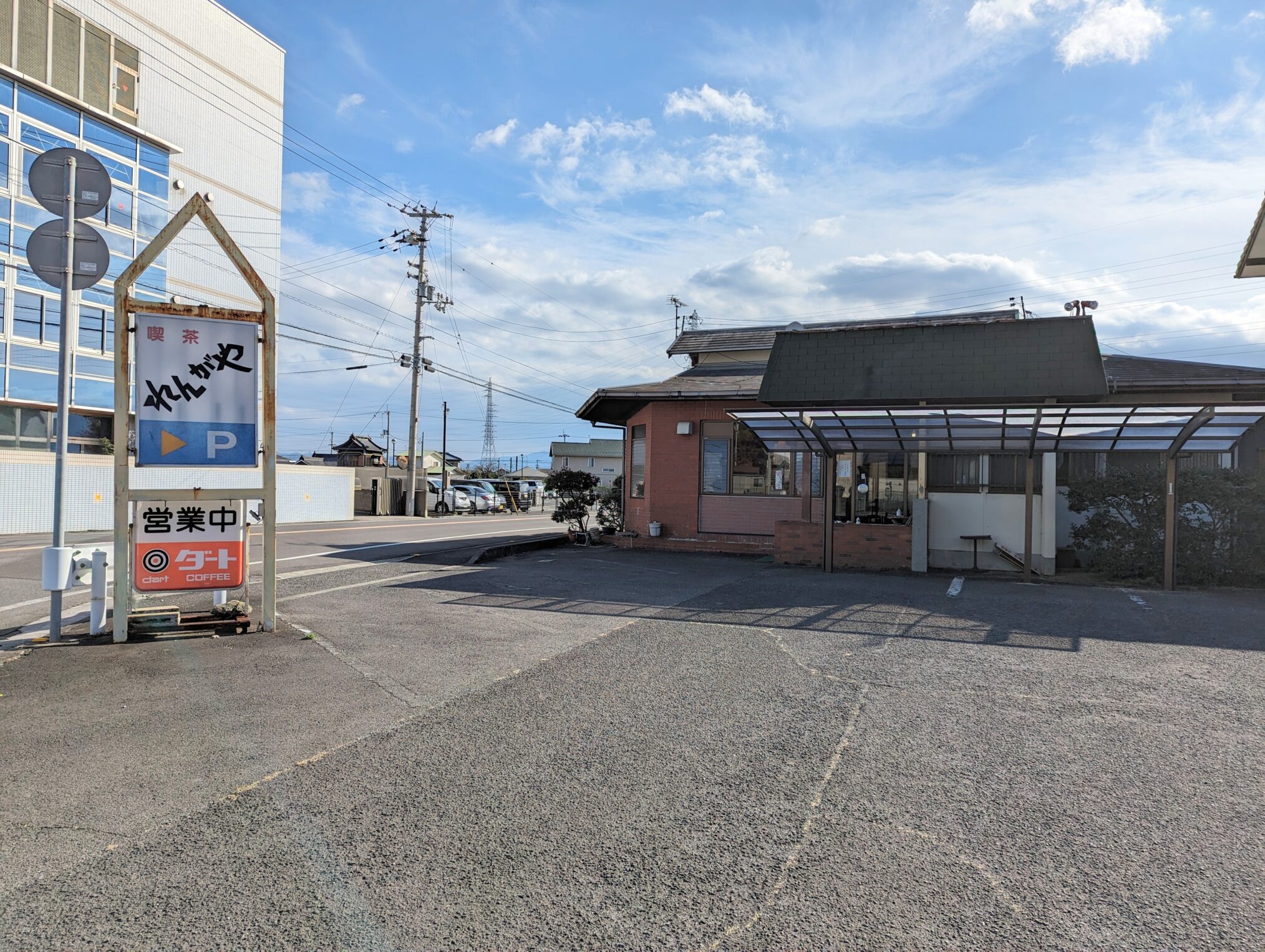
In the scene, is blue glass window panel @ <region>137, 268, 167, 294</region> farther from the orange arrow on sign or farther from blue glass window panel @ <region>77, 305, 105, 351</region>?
the orange arrow on sign

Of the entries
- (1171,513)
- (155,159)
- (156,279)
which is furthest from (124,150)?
(1171,513)

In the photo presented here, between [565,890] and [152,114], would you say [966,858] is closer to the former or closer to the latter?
[565,890]

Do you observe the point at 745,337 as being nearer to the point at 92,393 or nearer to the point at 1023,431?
the point at 1023,431

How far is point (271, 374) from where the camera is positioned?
24.0 ft

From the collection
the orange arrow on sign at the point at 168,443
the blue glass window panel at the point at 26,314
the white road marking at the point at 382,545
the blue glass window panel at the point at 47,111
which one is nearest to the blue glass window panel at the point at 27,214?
the blue glass window panel at the point at 26,314

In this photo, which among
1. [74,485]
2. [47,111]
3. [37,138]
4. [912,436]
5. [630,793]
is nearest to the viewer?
[630,793]

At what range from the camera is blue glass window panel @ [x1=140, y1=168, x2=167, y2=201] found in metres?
27.1

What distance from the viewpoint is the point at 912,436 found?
531 inches

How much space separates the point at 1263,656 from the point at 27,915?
8865mm

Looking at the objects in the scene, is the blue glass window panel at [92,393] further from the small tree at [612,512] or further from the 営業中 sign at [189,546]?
the 営業中 sign at [189,546]

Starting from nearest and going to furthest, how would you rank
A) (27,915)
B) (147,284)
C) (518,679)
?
(27,915) → (518,679) → (147,284)

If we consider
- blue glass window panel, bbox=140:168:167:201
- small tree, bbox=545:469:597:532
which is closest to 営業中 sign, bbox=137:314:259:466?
small tree, bbox=545:469:597:532

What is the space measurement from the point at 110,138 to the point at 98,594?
25.3 meters

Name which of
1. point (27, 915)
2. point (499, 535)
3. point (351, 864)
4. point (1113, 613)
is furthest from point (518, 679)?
point (499, 535)
